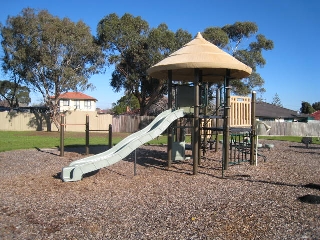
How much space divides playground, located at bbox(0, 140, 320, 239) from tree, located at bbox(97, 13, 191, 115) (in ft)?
68.8

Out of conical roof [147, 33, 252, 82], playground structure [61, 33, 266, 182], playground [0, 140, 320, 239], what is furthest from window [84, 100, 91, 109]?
conical roof [147, 33, 252, 82]

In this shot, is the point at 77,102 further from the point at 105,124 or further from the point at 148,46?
the point at 148,46

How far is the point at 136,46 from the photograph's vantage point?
99.1 feet

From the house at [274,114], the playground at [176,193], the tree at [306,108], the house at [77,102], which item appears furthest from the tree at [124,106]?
the playground at [176,193]

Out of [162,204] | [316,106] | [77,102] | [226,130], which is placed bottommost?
[162,204]

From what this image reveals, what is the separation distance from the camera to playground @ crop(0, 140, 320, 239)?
14.9ft

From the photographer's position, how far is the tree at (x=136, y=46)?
29.2m

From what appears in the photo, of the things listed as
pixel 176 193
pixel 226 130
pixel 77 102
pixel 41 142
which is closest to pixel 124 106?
pixel 77 102

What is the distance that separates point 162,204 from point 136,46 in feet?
84.8

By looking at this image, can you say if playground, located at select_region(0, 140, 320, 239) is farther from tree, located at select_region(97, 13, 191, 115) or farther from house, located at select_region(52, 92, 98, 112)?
house, located at select_region(52, 92, 98, 112)

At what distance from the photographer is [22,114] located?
33.8m

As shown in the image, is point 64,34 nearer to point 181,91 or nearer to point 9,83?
point 181,91

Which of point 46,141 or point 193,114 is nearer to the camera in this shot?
point 193,114

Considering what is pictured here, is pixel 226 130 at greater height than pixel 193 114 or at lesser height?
lesser
